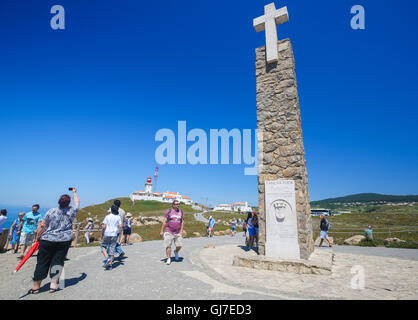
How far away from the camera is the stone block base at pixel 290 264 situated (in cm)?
566

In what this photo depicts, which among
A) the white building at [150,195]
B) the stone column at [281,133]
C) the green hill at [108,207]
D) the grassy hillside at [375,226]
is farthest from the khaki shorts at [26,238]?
the white building at [150,195]

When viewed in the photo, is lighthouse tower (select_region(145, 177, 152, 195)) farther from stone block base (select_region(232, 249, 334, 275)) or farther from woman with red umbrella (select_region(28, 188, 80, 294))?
woman with red umbrella (select_region(28, 188, 80, 294))

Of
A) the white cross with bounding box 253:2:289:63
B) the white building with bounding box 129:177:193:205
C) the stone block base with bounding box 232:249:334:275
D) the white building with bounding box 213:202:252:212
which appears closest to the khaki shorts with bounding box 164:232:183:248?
the stone block base with bounding box 232:249:334:275

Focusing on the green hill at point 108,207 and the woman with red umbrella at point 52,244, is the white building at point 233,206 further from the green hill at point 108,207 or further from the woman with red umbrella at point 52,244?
the woman with red umbrella at point 52,244

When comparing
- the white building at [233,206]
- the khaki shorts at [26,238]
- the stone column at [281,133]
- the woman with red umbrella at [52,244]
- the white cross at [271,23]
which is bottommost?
the white building at [233,206]

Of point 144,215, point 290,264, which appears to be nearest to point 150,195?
point 144,215

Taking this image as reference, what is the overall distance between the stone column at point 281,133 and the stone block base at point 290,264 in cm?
44

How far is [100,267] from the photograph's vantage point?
6195 millimetres

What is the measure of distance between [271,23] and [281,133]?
4.43 metres

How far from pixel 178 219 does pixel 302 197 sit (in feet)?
13.6

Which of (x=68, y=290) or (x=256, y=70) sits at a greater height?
(x=256, y=70)

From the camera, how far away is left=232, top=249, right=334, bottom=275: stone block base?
566 centimetres
